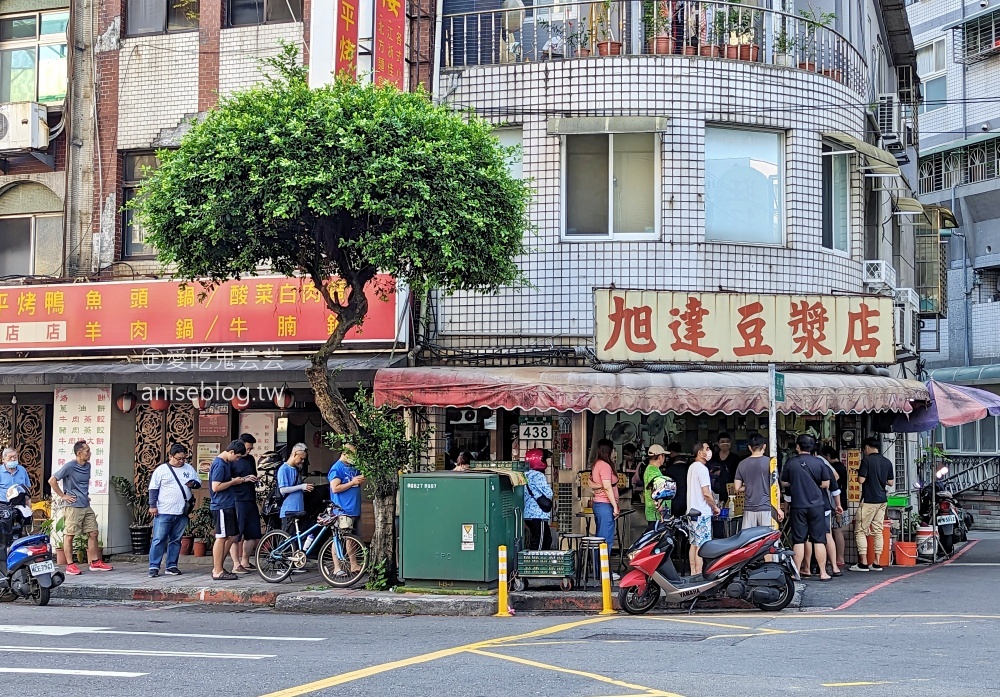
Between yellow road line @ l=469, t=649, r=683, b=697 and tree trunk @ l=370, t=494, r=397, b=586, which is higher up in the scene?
tree trunk @ l=370, t=494, r=397, b=586

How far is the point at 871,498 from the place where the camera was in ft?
54.3

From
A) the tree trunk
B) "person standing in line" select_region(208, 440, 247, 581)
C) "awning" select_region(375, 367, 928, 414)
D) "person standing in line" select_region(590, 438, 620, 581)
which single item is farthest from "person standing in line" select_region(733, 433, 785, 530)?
"person standing in line" select_region(208, 440, 247, 581)

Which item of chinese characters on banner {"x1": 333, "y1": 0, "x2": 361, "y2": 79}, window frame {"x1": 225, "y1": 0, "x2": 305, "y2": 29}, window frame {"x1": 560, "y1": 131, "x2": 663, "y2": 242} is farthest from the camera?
window frame {"x1": 225, "y1": 0, "x2": 305, "y2": 29}

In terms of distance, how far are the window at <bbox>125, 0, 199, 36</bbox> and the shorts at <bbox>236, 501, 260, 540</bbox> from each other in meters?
7.74

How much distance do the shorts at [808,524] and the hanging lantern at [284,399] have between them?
7.26 m

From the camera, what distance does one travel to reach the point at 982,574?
16578 millimetres

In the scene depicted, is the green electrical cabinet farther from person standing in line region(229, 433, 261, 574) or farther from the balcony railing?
the balcony railing

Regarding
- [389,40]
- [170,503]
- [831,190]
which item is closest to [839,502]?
[831,190]

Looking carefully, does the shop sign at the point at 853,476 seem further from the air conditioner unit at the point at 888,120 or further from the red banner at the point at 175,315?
the red banner at the point at 175,315

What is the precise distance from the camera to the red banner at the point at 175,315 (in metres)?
16.7

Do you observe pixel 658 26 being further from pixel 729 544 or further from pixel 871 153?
pixel 729 544

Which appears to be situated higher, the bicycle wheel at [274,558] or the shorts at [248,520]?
the shorts at [248,520]

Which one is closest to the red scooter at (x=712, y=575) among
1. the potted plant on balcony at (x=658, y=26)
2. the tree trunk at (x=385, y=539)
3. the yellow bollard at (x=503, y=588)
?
the yellow bollard at (x=503, y=588)

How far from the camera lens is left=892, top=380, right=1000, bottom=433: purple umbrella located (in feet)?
54.7
